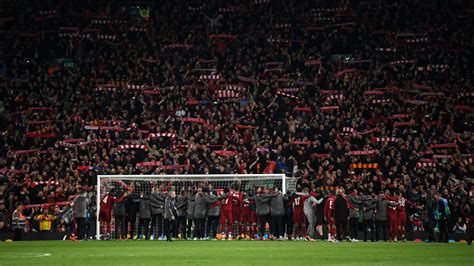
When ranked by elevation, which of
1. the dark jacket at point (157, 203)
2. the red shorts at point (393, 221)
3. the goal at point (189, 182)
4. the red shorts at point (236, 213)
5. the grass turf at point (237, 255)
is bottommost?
the grass turf at point (237, 255)

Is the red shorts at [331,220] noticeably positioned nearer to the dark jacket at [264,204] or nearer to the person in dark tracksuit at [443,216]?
the dark jacket at [264,204]

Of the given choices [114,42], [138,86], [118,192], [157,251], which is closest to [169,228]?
[118,192]

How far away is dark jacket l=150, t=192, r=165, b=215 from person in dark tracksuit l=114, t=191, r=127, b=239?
1133mm

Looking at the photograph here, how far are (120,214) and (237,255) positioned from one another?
39.4ft

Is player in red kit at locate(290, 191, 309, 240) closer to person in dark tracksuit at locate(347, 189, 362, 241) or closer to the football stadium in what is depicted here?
the football stadium

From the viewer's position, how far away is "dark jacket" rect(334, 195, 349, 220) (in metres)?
32.3

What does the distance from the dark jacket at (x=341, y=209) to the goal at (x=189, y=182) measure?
3.57m

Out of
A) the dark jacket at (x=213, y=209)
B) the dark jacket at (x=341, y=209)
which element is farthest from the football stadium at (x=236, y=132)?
the dark jacket at (x=213, y=209)

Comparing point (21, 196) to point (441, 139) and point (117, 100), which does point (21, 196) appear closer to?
point (117, 100)

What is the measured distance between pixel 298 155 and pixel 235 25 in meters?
16.0

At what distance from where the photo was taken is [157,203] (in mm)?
34188

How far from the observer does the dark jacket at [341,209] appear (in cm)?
3232

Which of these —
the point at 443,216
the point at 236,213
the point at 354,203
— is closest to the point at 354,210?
the point at 354,203

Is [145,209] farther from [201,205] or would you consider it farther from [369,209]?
[369,209]
